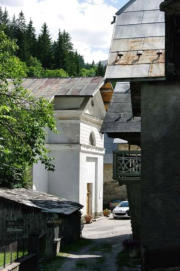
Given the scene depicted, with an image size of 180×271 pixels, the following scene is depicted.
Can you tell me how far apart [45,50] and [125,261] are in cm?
7916

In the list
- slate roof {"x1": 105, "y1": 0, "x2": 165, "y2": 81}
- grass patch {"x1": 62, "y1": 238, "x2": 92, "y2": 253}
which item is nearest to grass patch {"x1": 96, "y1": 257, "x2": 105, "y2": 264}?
grass patch {"x1": 62, "y1": 238, "x2": 92, "y2": 253}

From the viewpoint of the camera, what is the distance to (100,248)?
22562 mm

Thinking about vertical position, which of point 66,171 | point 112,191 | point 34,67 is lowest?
point 112,191

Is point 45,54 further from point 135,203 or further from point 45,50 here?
point 135,203

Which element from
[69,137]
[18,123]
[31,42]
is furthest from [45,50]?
[18,123]

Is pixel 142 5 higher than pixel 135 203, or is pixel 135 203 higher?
pixel 142 5

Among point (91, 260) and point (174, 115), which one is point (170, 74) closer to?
point (174, 115)

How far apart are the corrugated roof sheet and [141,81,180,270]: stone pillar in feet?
63.8

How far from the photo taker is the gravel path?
17745 millimetres

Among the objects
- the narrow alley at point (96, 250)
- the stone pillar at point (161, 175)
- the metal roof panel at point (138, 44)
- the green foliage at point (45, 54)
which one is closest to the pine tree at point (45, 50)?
the green foliage at point (45, 54)

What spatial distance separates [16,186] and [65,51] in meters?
68.2

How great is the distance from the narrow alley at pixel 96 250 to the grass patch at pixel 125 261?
5.4 inches

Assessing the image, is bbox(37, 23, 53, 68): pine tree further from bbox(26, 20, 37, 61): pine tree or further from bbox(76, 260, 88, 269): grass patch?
bbox(76, 260, 88, 269): grass patch

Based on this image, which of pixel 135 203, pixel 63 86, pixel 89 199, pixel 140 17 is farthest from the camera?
pixel 89 199
